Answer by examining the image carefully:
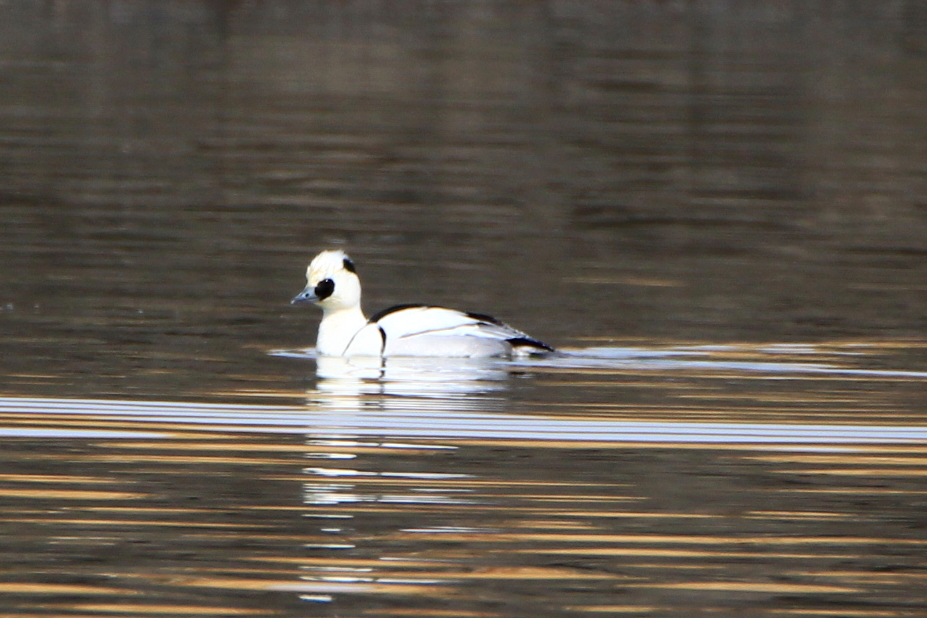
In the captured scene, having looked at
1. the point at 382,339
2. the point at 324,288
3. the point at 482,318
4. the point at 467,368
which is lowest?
the point at 467,368

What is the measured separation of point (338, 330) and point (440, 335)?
2.52ft

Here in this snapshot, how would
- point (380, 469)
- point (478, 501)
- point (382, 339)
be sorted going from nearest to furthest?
1. point (478, 501)
2. point (380, 469)
3. point (382, 339)

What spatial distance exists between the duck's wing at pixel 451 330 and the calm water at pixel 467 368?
18cm

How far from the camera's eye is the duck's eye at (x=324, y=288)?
13.2 metres

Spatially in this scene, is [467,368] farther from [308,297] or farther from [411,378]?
[308,297]

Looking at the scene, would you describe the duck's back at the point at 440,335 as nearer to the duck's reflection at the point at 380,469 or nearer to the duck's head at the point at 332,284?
the duck's reflection at the point at 380,469

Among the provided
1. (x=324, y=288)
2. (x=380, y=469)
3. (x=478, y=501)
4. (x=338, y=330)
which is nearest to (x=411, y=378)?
(x=338, y=330)

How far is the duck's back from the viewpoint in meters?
12.7

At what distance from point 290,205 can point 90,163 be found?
13.4ft

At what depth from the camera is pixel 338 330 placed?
13.2 meters

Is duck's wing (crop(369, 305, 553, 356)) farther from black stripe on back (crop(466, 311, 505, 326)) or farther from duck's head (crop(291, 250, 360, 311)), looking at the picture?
duck's head (crop(291, 250, 360, 311))

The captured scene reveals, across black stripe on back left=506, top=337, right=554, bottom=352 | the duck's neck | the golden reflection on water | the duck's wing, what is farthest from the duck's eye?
the golden reflection on water

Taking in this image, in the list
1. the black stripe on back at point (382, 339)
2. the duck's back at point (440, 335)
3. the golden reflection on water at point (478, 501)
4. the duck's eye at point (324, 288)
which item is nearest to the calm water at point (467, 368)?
the golden reflection on water at point (478, 501)

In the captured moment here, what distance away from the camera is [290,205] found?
818 inches
